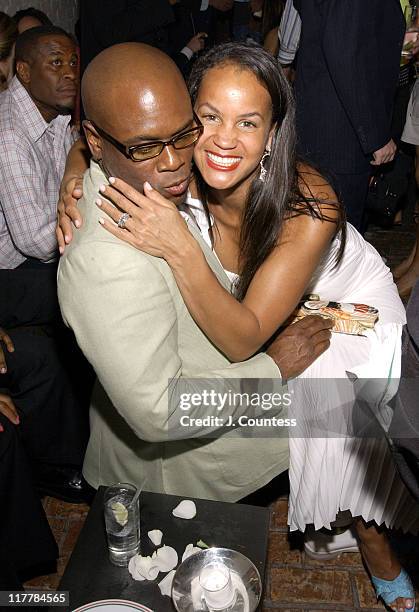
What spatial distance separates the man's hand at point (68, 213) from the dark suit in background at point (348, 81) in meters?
1.44

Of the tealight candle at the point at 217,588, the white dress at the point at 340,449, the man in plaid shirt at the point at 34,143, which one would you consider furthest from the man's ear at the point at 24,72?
the tealight candle at the point at 217,588

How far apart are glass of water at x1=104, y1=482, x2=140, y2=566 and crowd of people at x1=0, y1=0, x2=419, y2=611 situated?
0.18 metres

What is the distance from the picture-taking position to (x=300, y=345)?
188 centimetres

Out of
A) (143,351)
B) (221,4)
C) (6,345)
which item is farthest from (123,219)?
(221,4)

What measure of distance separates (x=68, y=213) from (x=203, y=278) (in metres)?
0.39

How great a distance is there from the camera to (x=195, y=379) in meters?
1.58

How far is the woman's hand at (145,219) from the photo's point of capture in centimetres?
138

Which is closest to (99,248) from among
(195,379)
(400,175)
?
(195,379)

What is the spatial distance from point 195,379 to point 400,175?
2.74m

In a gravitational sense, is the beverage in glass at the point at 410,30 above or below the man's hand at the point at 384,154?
above

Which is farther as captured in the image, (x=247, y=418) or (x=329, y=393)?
(x=329, y=393)

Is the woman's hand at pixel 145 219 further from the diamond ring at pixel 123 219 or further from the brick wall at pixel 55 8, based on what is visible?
the brick wall at pixel 55 8

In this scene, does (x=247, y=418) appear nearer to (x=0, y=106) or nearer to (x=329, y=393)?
(x=329, y=393)

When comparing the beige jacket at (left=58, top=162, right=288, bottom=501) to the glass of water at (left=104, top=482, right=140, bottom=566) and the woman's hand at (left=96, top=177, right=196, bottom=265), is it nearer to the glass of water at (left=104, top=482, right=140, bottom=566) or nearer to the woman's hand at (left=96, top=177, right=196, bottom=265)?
the woman's hand at (left=96, top=177, right=196, bottom=265)
